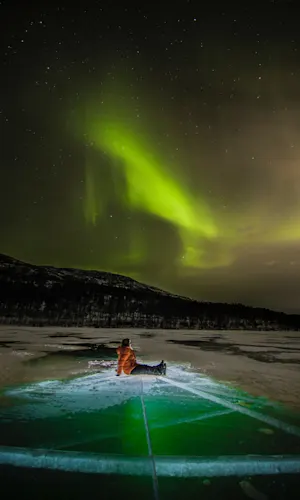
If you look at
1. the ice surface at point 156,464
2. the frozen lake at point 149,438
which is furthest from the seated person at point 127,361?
the ice surface at point 156,464

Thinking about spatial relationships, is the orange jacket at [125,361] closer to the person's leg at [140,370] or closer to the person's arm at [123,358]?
the person's arm at [123,358]

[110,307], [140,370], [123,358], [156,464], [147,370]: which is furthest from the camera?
[110,307]

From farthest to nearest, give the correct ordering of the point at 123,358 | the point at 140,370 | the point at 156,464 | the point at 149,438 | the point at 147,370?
the point at 147,370 < the point at 140,370 < the point at 123,358 < the point at 149,438 < the point at 156,464

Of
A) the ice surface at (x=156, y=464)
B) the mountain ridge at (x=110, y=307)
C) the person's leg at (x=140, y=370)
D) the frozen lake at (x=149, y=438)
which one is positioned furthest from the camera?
the mountain ridge at (x=110, y=307)

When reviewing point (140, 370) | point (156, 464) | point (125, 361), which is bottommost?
point (156, 464)

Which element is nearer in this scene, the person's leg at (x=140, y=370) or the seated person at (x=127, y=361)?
the seated person at (x=127, y=361)

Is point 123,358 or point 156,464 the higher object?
point 123,358

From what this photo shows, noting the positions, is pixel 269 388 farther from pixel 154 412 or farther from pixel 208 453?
pixel 208 453

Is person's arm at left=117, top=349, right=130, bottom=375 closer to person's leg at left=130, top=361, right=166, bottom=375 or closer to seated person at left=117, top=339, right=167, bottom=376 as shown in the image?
seated person at left=117, top=339, right=167, bottom=376

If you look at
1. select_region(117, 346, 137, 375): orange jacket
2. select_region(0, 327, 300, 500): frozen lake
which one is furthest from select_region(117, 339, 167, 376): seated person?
select_region(0, 327, 300, 500): frozen lake

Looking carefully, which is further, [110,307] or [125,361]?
[110,307]

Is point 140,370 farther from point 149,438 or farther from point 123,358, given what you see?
point 149,438

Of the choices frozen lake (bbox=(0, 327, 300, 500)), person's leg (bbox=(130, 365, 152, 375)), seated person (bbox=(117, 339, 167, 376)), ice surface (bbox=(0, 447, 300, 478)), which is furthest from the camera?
person's leg (bbox=(130, 365, 152, 375))

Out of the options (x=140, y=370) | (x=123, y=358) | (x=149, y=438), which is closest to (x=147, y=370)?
(x=140, y=370)
